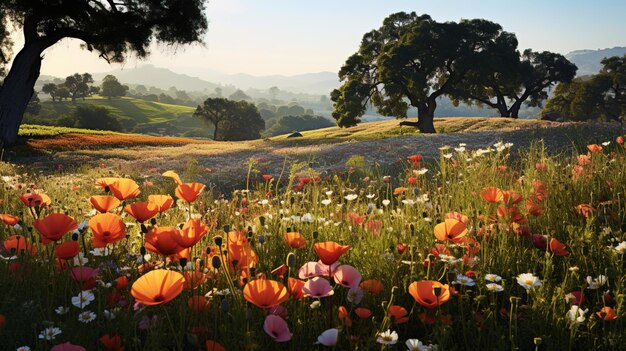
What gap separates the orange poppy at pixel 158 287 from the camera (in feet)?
4.84

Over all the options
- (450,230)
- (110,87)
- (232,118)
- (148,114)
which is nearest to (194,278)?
(450,230)

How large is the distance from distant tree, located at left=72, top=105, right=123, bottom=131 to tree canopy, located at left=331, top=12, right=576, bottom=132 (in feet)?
168

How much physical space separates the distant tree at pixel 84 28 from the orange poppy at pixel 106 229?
886 inches

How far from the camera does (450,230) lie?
2191 mm

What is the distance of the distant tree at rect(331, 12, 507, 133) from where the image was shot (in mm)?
33219

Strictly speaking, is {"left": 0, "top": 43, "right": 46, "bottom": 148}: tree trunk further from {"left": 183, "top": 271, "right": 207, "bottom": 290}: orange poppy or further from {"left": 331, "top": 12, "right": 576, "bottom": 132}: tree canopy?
{"left": 183, "top": 271, "right": 207, "bottom": 290}: orange poppy

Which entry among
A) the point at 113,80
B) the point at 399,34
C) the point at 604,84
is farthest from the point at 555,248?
the point at 113,80


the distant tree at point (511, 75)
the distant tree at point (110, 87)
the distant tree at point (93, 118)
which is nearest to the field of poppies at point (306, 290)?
the distant tree at point (511, 75)

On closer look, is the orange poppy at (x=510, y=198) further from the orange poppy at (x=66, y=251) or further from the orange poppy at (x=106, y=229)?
the orange poppy at (x=66, y=251)

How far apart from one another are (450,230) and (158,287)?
A: 1354 millimetres

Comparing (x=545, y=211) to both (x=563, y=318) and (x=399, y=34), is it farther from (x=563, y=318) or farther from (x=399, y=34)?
(x=399, y=34)

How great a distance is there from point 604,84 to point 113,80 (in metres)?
116

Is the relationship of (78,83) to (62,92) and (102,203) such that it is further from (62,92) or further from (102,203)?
(102,203)

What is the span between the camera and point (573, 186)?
14.1 ft
